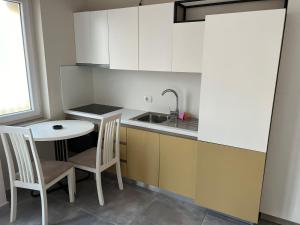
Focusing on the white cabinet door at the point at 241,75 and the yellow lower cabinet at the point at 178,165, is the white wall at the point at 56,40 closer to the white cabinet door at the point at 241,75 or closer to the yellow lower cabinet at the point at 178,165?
the yellow lower cabinet at the point at 178,165

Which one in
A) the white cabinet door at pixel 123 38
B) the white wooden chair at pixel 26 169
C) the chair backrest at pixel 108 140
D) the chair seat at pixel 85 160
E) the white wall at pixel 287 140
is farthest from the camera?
the white cabinet door at pixel 123 38

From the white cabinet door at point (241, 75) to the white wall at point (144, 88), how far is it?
686mm

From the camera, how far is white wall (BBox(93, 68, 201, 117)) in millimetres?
2682

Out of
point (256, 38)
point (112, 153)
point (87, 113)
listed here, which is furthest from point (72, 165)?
point (256, 38)

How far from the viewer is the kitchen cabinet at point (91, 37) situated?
2.75 metres

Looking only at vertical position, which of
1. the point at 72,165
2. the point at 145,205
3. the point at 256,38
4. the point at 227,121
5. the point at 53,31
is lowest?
the point at 145,205

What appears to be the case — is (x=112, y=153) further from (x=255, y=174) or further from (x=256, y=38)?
(x=256, y=38)

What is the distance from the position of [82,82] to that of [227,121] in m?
2.17

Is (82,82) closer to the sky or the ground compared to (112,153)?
closer to the sky

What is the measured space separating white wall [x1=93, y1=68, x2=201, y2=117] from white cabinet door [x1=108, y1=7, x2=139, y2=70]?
349 millimetres

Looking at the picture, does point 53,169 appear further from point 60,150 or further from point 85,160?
point 60,150

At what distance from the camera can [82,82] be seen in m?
3.24

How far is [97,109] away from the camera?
312 centimetres

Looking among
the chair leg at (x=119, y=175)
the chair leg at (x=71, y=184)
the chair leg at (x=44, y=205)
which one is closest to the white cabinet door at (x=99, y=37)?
the chair leg at (x=119, y=175)
